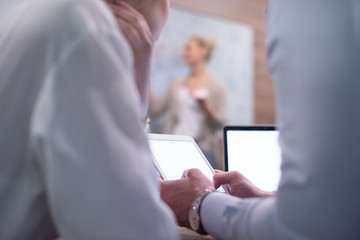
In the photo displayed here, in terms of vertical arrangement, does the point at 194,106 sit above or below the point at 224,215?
above

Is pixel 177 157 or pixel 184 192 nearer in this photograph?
pixel 184 192

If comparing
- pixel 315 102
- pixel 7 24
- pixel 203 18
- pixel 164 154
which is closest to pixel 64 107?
pixel 7 24

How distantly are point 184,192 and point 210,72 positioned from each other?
3581 mm

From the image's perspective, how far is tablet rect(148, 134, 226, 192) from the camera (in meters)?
0.92

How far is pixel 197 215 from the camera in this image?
65cm

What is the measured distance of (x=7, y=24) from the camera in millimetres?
507

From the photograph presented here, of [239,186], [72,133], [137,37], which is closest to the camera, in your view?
[72,133]

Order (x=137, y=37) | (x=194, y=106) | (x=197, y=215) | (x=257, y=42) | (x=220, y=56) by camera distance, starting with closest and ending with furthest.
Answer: (x=137, y=37)
(x=197, y=215)
(x=194, y=106)
(x=220, y=56)
(x=257, y=42)

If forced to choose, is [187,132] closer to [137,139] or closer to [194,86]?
[194,86]

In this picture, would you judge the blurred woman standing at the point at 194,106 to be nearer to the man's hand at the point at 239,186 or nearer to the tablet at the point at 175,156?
the tablet at the point at 175,156

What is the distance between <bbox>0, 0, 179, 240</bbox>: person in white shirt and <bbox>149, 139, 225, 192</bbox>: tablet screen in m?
0.45

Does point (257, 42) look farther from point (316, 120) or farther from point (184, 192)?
point (316, 120)

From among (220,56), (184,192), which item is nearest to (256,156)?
(184,192)

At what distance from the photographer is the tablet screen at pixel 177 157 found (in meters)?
0.92
